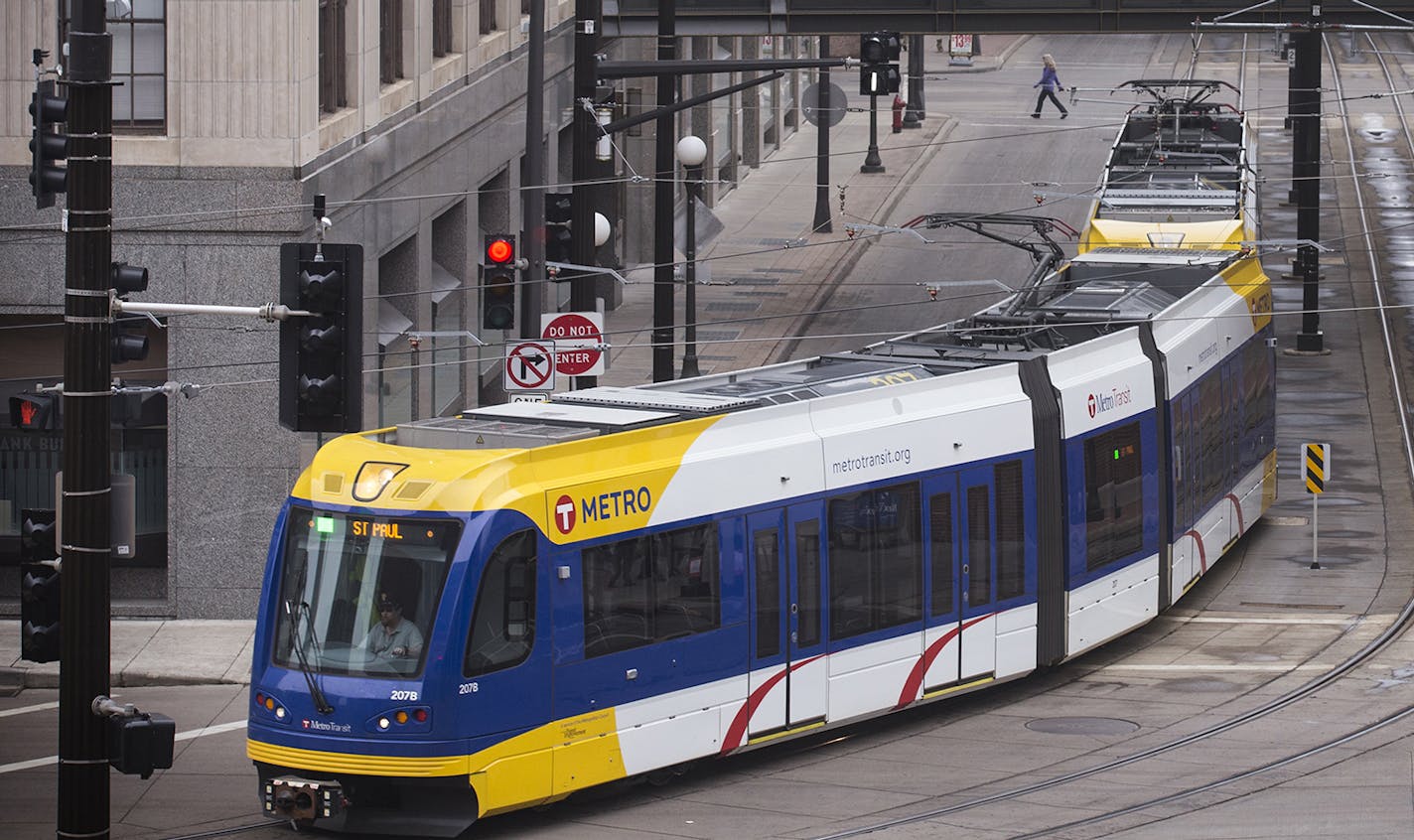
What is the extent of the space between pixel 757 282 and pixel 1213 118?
366 inches

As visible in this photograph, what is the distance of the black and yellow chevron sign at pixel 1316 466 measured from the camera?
89.5 ft

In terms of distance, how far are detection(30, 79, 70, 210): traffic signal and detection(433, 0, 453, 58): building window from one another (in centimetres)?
1655

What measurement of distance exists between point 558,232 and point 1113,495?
Answer: 23.0 feet

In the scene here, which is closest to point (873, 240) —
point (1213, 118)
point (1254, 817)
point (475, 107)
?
point (1213, 118)

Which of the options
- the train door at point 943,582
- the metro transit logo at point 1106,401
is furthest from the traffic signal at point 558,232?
the train door at point 943,582

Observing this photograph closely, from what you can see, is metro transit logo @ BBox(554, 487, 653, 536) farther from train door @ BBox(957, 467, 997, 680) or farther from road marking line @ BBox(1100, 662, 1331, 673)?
road marking line @ BBox(1100, 662, 1331, 673)

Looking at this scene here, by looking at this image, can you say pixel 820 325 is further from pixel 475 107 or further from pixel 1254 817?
pixel 1254 817

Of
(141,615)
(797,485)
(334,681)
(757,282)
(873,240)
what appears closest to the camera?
(334,681)

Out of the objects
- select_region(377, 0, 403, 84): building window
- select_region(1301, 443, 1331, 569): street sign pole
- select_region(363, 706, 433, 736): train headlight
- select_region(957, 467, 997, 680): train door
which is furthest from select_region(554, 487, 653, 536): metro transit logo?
select_region(1301, 443, 1331, 569): street sign pole

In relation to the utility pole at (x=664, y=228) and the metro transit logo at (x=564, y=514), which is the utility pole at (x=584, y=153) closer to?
the utility pole at (x=664, y=228)

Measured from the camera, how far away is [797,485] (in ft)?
57.8

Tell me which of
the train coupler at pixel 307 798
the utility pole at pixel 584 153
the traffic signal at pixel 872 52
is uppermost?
the traffic signal at pixel 872 52

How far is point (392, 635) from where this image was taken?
50.0ft

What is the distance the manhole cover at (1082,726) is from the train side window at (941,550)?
1.44 meters
